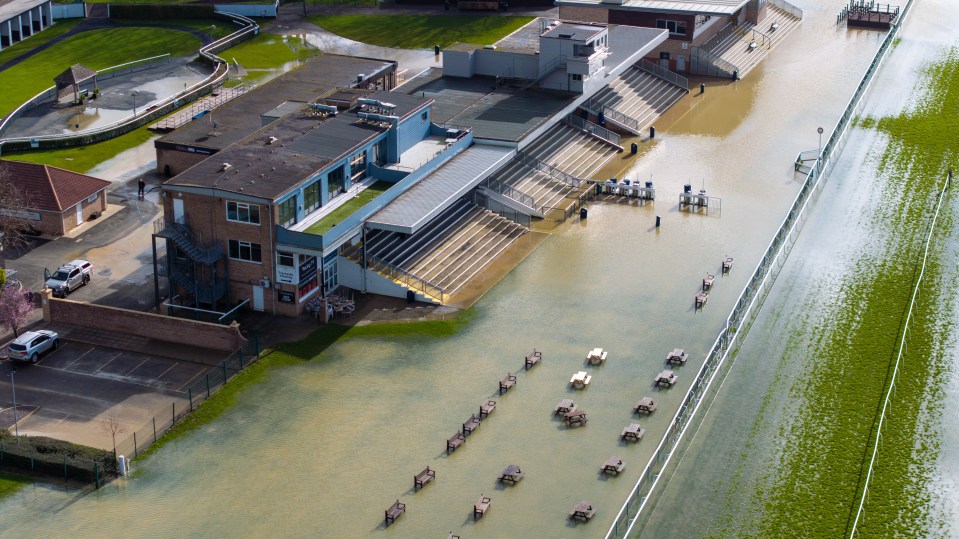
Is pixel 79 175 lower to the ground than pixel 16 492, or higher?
higher

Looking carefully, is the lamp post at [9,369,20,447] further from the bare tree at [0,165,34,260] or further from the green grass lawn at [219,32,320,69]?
the green grass lawn at [219,32,320,69]

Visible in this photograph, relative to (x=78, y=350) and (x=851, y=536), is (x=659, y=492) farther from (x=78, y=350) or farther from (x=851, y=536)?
(x=78, y=350)

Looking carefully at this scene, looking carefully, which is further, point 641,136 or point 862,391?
point 641,136

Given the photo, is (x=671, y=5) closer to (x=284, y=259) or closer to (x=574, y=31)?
(x=574, y=31)

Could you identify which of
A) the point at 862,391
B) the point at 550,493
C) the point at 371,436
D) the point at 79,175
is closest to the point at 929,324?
the point at 862,391

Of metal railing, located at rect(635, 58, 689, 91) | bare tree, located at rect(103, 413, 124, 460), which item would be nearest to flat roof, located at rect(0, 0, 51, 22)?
metal railing, located at rect(635, 58, 689, 91)

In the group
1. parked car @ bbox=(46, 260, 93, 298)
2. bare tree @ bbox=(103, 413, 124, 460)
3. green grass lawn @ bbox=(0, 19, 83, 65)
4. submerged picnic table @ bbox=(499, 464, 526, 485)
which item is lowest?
submerged picnic table @ bbox=(499, 464, 526, 485)

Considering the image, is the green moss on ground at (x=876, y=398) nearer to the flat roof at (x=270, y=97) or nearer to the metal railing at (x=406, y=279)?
the metal railing at (x=406, y=279)

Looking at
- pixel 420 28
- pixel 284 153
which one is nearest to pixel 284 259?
pixel 284 153
